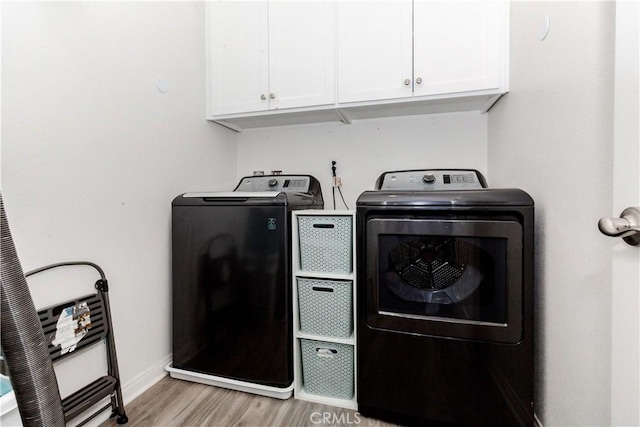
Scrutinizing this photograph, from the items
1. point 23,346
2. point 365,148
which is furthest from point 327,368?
point 365,148

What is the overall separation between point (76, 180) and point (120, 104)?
0.43 meters

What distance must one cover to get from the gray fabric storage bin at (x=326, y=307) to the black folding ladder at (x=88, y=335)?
2.84 ft

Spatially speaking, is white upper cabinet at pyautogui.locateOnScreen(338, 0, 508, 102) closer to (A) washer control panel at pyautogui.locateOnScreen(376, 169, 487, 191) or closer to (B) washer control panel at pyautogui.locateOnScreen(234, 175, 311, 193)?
(A) washer control panel at pyautogui.locateOnScreen(376, 169, 487, 191)

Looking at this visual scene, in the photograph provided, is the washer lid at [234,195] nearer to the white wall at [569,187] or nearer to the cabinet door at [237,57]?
the cabinet door at [237,57]

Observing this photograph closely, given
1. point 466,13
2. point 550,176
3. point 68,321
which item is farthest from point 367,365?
point 466,13

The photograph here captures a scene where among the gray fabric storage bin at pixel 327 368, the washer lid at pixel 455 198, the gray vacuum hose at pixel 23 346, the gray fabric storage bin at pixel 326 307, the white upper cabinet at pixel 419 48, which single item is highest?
the white upper cabinet at pixel 419 48

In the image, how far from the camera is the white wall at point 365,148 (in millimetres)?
1863

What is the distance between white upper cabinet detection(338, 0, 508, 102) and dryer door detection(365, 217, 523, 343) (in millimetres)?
837

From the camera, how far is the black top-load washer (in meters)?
1.41

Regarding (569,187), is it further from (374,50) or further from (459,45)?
(374,50)

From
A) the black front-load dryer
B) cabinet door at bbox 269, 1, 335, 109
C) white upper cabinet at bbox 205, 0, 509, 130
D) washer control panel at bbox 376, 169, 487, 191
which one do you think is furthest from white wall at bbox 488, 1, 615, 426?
cabinet door at bbox 269, 1, 335, 109

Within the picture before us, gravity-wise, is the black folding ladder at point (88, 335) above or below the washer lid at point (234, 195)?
below

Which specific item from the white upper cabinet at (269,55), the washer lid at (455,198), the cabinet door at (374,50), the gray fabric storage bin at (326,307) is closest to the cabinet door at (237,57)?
the white upper cabinet at (269,55)

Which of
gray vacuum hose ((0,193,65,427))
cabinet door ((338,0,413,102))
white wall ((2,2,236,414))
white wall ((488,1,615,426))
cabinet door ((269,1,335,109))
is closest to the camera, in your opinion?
gray vacuum hose ((0,193,65,427))
